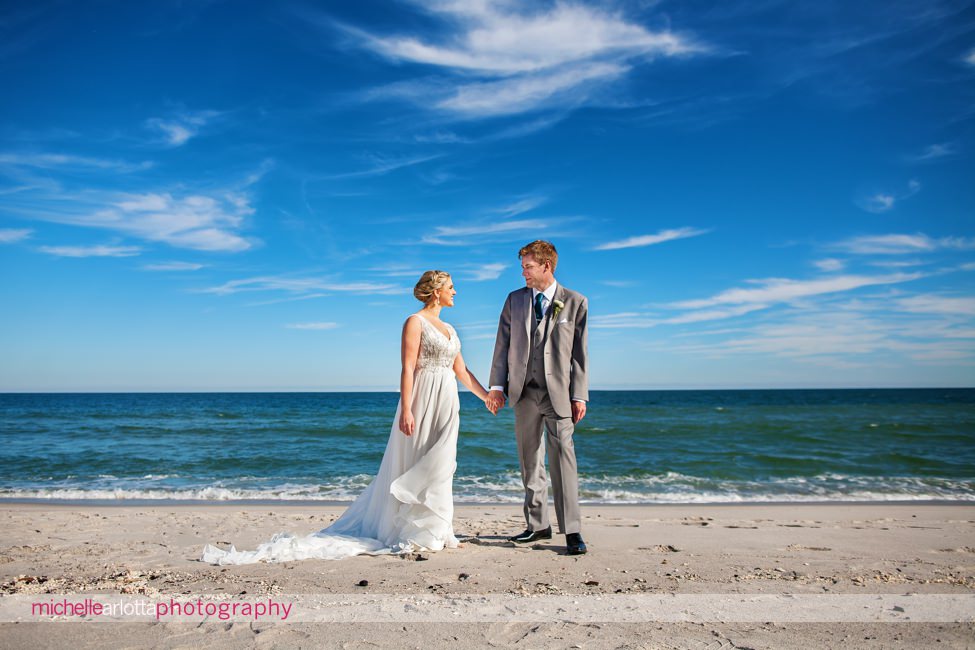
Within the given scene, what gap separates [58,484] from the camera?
33.2 ft

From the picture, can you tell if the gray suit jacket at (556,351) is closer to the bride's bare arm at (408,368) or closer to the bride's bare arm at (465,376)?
the bride's bare arm at (465,376)

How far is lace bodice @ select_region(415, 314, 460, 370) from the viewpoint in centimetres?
457

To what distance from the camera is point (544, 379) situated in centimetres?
441

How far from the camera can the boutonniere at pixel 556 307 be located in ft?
14.7

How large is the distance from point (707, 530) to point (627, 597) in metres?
2.60

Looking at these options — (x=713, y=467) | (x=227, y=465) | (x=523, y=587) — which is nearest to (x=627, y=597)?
(x=523, y=587)

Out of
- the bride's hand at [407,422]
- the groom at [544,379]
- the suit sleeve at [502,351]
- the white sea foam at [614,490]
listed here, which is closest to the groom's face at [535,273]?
the groom at [544,379]

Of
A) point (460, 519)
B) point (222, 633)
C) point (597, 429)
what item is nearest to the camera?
point (222, 633)

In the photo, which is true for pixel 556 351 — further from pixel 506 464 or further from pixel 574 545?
pixel 506 464

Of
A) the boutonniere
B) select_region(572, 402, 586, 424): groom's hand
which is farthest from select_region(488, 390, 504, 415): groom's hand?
the boutonniere

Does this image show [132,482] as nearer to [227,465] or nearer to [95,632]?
[227,465]

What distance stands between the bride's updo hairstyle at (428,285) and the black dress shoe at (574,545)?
2.12m

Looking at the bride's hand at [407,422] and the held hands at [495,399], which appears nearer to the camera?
the bride's hand at [407,422]

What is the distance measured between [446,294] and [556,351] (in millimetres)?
1010
